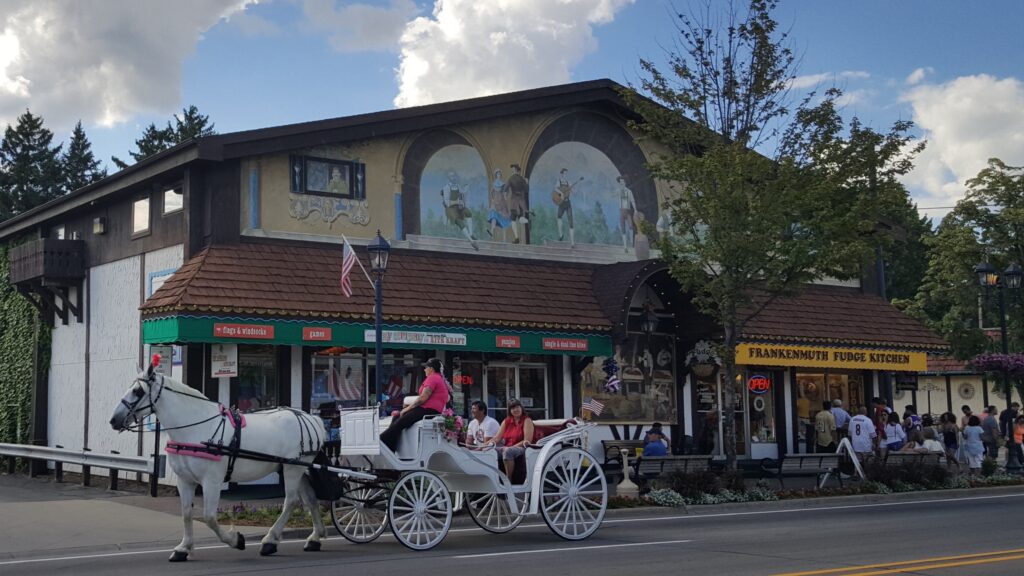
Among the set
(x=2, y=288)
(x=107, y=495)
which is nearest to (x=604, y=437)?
(x=107, y=495)

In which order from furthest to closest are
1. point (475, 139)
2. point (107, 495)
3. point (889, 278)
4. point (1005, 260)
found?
point (889, 278), point (1005, 260), point (475, 139), point (107, 495)

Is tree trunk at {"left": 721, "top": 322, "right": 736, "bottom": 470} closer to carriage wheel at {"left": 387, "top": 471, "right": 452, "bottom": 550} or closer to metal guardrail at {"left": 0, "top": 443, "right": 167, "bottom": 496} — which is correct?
carriage wheel at {"left": 387, "top": 471, "right": 452, "bottom": 550}

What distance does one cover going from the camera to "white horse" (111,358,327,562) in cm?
1262

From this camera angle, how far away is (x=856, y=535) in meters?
14.4

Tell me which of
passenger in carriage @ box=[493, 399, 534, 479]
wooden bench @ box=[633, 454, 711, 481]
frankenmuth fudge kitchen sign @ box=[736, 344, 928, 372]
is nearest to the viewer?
passenger in carriage @ box=[493, 399, 534, 479]

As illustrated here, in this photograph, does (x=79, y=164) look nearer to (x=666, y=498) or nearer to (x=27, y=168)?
(x=27, y=168)

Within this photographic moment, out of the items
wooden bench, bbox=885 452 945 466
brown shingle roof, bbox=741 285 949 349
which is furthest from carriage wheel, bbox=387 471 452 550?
brown shingle roof, bbox=741 285 949 349

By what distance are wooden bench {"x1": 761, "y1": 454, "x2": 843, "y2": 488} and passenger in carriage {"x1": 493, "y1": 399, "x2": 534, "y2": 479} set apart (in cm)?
835

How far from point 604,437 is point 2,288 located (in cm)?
1709

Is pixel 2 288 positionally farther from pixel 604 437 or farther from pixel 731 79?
pixel 731 79

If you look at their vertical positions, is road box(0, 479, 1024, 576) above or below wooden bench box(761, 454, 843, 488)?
below

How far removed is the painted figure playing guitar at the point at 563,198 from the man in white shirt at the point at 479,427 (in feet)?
28.3

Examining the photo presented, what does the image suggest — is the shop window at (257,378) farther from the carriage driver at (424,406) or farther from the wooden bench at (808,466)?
the wooden bench at (808,466)

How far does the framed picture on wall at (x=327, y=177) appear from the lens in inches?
874
